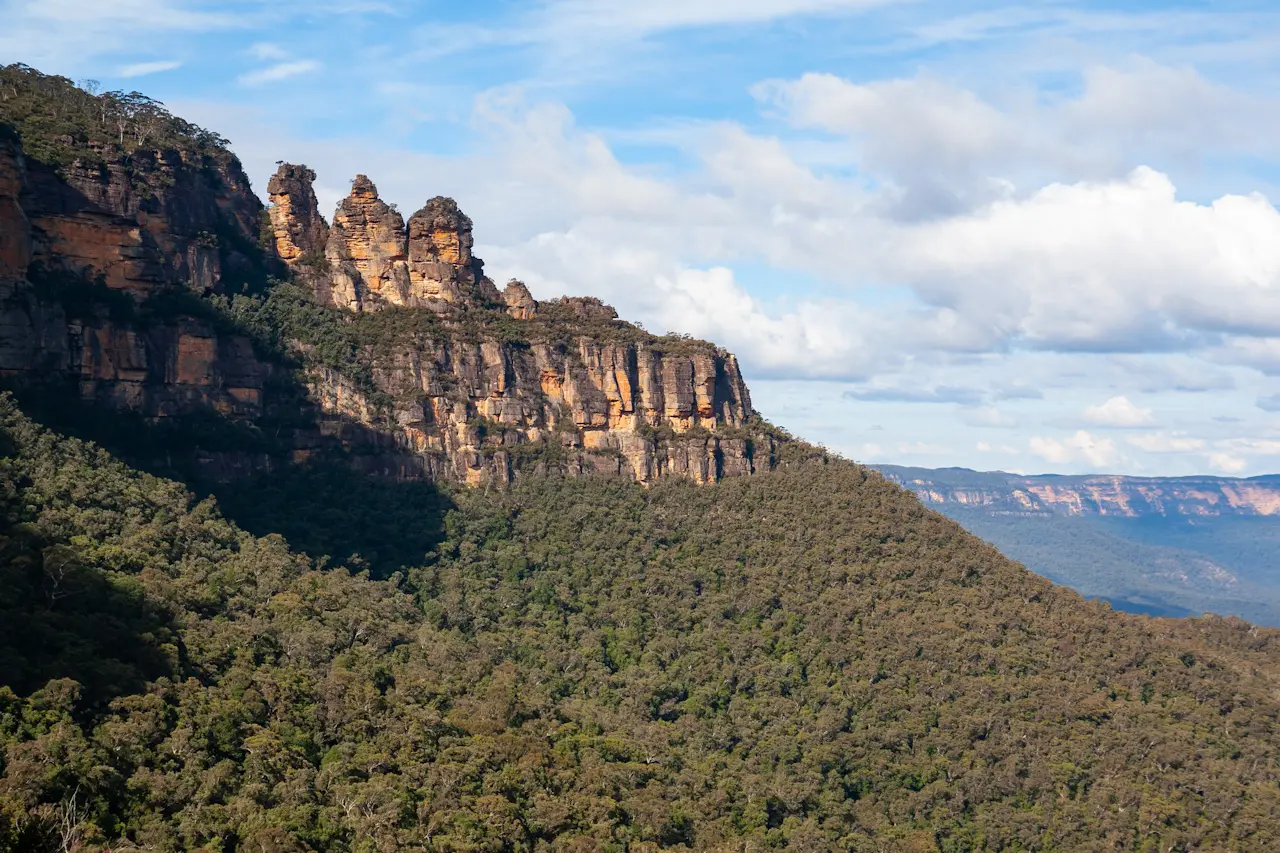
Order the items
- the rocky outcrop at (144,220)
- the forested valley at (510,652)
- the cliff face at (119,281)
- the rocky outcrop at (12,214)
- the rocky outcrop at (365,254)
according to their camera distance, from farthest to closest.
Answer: the rocky outcrop at (365,254) < the rocky outcrop at (144,220) < the cliff face at (119,281) < the rocky outcrop at (12,214) < the forested valley at (510,652)

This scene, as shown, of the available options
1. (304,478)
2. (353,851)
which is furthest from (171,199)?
(353,851)

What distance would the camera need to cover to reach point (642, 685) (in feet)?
219

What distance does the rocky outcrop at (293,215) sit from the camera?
8819 centimetres

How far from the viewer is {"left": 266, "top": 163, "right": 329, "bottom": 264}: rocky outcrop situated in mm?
88188

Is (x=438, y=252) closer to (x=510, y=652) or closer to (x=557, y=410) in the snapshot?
(x=557, y=410)

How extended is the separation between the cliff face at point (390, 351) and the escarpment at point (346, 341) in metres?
0.12

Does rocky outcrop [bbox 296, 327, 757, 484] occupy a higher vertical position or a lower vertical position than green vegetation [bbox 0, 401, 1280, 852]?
higher

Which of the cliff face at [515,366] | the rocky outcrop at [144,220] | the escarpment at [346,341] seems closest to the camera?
the rocky outcrop at [144,220]

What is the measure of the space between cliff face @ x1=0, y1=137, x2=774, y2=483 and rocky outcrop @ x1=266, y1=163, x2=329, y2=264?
118 mm

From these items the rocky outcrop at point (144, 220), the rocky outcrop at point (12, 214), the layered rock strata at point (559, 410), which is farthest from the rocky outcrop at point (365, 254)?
the rocky outcrop at point (12, 214)

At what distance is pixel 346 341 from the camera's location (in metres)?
84.2

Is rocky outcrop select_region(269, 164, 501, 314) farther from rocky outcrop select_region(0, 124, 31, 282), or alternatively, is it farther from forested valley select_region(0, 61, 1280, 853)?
rocky outcrop select_region(0, 124, 31, 282)

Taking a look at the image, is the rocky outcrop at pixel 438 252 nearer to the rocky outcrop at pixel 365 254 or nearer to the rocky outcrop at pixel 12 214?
the rocky outcrop at pixel 365 254

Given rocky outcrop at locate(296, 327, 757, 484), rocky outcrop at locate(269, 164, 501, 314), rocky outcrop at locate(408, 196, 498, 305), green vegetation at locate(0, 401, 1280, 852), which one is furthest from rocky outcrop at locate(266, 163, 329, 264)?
green vegetation at locate(0, 401, 1280, 852)
